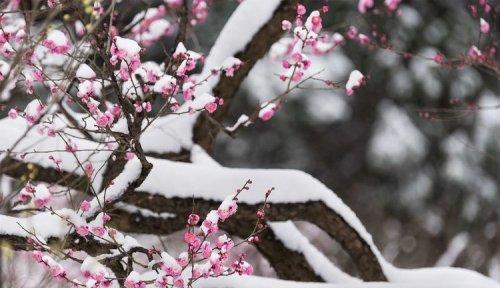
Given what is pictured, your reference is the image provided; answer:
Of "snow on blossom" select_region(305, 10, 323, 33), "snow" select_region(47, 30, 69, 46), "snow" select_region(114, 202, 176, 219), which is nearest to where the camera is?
"snow" select_region(47, 30, 69, 46)

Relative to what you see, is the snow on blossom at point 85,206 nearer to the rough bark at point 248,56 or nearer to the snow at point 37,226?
the snow at point 37,226

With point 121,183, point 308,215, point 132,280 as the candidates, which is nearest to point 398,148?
point 308,215

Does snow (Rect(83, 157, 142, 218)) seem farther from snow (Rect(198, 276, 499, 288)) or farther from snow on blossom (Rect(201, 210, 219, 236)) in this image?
snow (Rect(198, 276, 499, 288))

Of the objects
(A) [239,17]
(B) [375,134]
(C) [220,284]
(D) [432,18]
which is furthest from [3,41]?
(B) [375,134]

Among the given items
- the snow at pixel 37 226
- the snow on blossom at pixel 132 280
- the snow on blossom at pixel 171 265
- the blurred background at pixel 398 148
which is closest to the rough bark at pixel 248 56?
the snow at pixel 37 226

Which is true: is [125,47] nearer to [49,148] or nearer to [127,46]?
[127,46]

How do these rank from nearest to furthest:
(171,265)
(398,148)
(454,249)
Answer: (171,265) → (398,148) → (454,249)

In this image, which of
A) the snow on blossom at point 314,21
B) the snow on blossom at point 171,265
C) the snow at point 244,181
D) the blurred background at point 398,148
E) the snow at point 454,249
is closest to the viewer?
the snow on blossom at point 171,265

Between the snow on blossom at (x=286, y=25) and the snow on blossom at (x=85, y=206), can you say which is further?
the snow on blossom at (x=286, y=25)

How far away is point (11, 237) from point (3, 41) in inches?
37.0

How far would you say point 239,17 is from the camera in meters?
5.11

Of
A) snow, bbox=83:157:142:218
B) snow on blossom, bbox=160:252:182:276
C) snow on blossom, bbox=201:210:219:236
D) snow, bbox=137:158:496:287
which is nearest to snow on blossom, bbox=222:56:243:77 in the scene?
snow, bbox=137:158:496:287

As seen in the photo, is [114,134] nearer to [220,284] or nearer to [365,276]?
[220,284]

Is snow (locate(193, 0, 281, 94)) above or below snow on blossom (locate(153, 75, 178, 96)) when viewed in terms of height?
below
